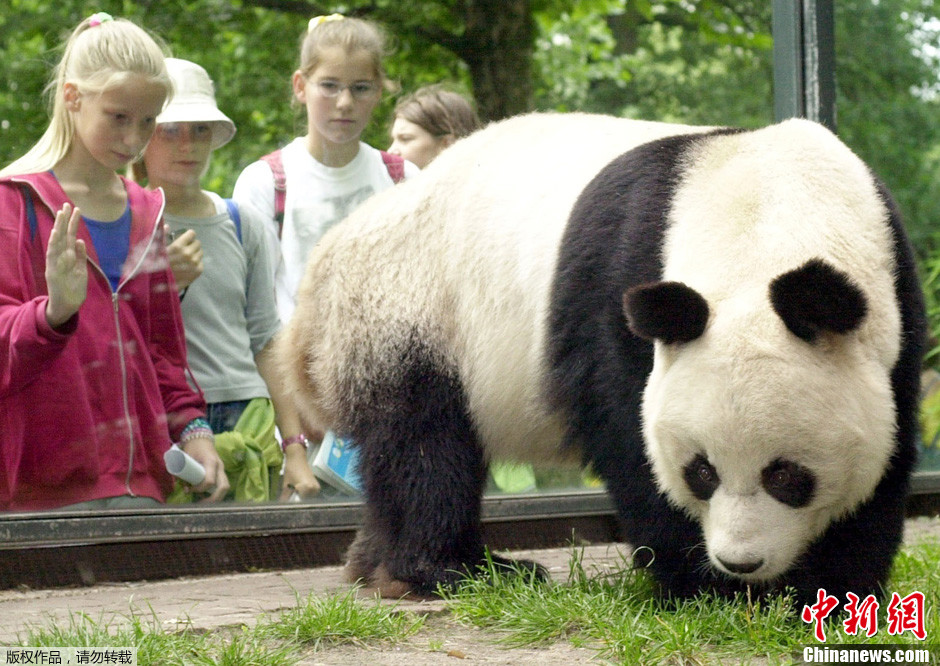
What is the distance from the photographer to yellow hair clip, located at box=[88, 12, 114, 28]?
181 inches

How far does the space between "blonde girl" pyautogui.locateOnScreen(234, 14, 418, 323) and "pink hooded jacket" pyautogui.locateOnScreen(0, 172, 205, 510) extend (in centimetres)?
60

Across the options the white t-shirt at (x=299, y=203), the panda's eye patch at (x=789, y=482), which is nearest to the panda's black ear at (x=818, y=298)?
the panda's eye patch at (x=789, y=482)

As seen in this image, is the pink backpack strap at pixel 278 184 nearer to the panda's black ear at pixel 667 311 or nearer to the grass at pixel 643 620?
the grass at pixel 643 620

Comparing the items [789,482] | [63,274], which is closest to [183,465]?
[63,274]

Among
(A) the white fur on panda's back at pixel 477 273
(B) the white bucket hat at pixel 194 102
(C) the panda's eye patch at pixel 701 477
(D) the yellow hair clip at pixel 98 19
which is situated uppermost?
(D) the yellow hair clip at pixel 98 19

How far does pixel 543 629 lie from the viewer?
3480mm

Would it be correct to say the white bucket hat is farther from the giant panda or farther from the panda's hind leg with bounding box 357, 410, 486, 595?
the panda's hind leg with bounding box 357, 410, 486, 595

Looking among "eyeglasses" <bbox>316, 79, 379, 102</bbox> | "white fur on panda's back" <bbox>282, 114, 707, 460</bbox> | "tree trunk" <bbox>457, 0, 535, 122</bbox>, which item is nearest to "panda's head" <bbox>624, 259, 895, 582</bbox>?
"white fur on panda's back" <bbox>282, 114, 707, 460</bbox>

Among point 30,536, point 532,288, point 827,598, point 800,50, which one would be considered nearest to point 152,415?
point 30,536

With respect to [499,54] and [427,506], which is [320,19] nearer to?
[499,54]

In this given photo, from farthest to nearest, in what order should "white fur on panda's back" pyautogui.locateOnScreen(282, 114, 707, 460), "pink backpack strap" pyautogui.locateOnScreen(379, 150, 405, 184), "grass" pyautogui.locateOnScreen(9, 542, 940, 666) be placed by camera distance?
"pink backpack strap" pyautogui.locateOnScreen(379, 150, 405, 184) → "white fur on panda's back" pyautogui.locateOnScreen(282, 114, 707, 460) → "grass" pyautogui.locateOnScreen(9, 542, 940, 666)

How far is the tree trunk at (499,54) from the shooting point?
592 centimetres

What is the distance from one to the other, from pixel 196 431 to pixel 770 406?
2.53m

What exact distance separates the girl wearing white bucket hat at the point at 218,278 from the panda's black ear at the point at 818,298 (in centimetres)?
257
